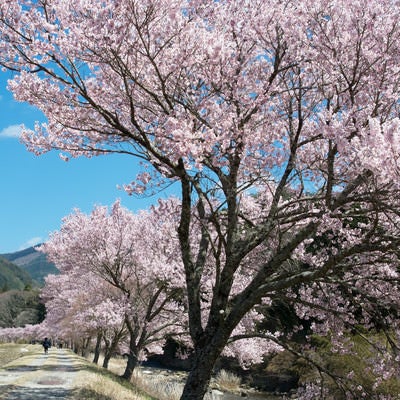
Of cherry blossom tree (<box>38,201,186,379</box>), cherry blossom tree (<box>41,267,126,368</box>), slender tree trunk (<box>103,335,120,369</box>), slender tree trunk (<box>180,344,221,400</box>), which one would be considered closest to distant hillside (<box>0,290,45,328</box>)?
cherry blossom tree (<box>41,267,126,368</box>)

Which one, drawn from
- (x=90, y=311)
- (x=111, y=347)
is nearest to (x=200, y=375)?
(x=90, y=311)

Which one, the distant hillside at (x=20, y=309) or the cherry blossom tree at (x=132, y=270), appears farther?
the distant hillside at (x=20, y=309)

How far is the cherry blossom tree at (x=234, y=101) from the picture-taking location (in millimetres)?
6668

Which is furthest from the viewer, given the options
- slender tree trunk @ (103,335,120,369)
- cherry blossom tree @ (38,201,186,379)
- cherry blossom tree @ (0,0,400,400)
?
slender tree trunk @ (103,335,120,369)

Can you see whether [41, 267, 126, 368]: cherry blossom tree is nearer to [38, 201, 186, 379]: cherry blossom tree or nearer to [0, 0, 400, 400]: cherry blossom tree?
[38, 201, 186, 379]: cherry blossom tree

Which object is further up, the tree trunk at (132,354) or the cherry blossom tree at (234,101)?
the cherry blossom tree at (234,101)

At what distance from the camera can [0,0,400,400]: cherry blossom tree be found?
21.9ft

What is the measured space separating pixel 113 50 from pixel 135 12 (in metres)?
0.74

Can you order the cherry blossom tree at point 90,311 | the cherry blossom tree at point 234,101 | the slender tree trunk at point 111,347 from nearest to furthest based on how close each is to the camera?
the cherry blossom tree at point 234,101, the cherry blossom tree at point 90,311, the slender tree trunk at point 111,347

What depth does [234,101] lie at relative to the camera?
8.23 m

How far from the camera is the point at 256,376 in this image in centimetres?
3058

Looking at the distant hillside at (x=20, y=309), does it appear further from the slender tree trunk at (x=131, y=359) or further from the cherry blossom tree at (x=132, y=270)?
the slender tree trunk at (x=131, y=359)

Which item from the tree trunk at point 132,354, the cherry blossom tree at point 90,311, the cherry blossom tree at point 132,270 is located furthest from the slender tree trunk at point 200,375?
the tree trunk at point 132,354

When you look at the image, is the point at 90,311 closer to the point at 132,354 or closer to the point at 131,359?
the point at 132,354
